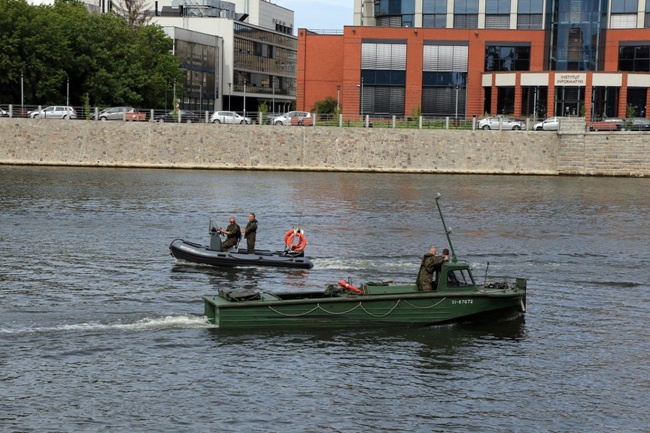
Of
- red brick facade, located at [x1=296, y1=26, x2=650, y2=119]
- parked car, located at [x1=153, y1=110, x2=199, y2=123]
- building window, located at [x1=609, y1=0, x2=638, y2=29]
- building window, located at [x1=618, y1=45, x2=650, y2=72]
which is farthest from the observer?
building window, located at [x1=609, y1=0, x2=638, y2=29]

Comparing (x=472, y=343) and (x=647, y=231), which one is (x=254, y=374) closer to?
(x=472, y=343)

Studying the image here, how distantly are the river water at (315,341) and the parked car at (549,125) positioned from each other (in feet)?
99.0

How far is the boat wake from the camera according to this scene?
26.2 meters

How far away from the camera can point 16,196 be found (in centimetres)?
5666

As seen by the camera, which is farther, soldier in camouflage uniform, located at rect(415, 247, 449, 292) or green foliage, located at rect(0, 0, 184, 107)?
green foliage, located at rect(0, 0, 184, 107)

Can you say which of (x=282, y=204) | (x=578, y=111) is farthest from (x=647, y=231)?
(x=578, y=111)

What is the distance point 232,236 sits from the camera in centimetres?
3572

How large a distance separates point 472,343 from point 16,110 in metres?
61.8

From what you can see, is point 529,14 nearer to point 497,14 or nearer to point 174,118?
point 497,14

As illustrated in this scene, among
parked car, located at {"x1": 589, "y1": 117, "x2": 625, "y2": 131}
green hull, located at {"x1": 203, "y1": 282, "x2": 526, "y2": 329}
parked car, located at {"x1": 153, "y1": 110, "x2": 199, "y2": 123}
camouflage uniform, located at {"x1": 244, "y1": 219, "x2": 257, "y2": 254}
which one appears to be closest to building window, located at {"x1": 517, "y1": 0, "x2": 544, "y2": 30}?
parked car, located at {"x1": 589, "y1": 117, "x2": 625, "y2": 131}

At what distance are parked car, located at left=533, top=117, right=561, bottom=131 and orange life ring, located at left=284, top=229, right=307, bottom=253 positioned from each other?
4764 cm

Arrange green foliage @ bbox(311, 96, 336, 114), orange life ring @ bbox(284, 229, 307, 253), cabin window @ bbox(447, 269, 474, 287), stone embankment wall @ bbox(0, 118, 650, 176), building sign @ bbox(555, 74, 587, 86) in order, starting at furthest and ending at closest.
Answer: green foliage @ bbox(311, 96, 336, 114)
building sign @ bbox(555, 74, 587, 86)
stone embankment wall @ bbox(0, 118, 650, 176)
orange life ring @ bbox(284, 229, 307, 253)
cabin window @ bbox(447, 269, 474, 287)

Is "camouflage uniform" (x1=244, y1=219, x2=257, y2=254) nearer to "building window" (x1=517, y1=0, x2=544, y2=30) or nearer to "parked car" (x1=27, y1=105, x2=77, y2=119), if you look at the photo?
"parked car" (x1=27, y1=105, x2=77, y2=119)

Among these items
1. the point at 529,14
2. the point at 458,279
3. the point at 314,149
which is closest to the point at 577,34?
the point at 529,14
